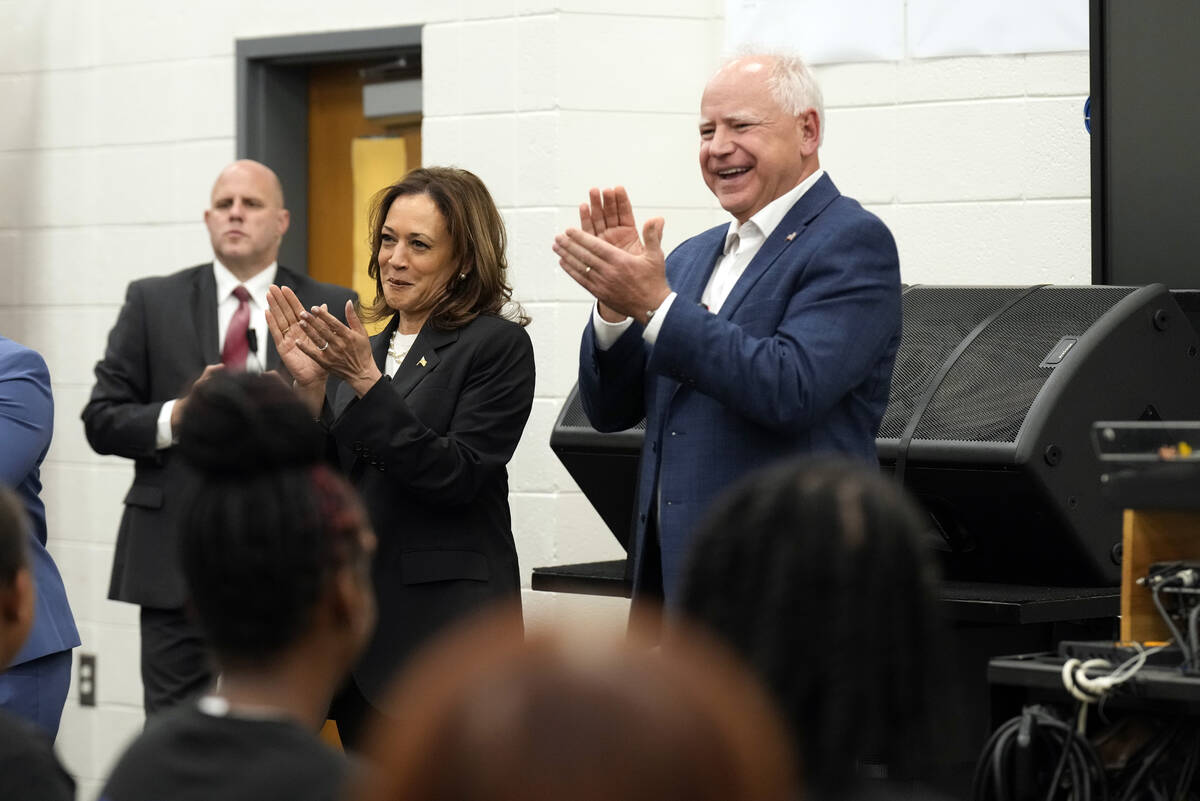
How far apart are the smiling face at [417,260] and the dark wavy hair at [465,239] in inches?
0.5

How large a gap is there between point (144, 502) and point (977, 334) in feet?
6.13

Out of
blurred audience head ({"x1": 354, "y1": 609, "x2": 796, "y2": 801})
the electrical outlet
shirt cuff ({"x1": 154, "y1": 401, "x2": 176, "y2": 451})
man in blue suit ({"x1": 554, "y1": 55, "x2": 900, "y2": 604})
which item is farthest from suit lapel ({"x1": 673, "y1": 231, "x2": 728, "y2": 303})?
the electrical outlet

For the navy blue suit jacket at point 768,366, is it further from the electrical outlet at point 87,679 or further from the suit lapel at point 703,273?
the electrical outlet at point 87,679

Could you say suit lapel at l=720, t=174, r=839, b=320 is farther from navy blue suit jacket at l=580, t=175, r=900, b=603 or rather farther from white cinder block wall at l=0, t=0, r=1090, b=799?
white cinder block wall at l=0, t=0, r=1090, b=799

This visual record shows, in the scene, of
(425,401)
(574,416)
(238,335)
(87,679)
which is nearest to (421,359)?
(425,401)

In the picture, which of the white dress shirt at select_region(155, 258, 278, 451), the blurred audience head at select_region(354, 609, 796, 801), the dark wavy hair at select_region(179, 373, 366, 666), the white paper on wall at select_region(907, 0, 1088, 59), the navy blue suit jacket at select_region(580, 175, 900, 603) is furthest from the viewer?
the white dress shirt at select_region(155, 258, 278, 451)

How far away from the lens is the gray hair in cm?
261

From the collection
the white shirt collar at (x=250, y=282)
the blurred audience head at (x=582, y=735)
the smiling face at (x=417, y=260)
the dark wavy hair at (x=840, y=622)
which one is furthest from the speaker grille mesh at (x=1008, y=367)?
the blurred audience head at (x=582, y=735)

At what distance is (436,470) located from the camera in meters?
2.79

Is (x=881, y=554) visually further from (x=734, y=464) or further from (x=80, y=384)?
(x=80, y=384)

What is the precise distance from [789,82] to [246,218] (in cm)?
188

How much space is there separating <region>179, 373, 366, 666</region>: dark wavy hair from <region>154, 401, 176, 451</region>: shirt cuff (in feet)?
8.15

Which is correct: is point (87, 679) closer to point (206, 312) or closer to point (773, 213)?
point (206, 312)

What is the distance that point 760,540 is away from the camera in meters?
1.02
